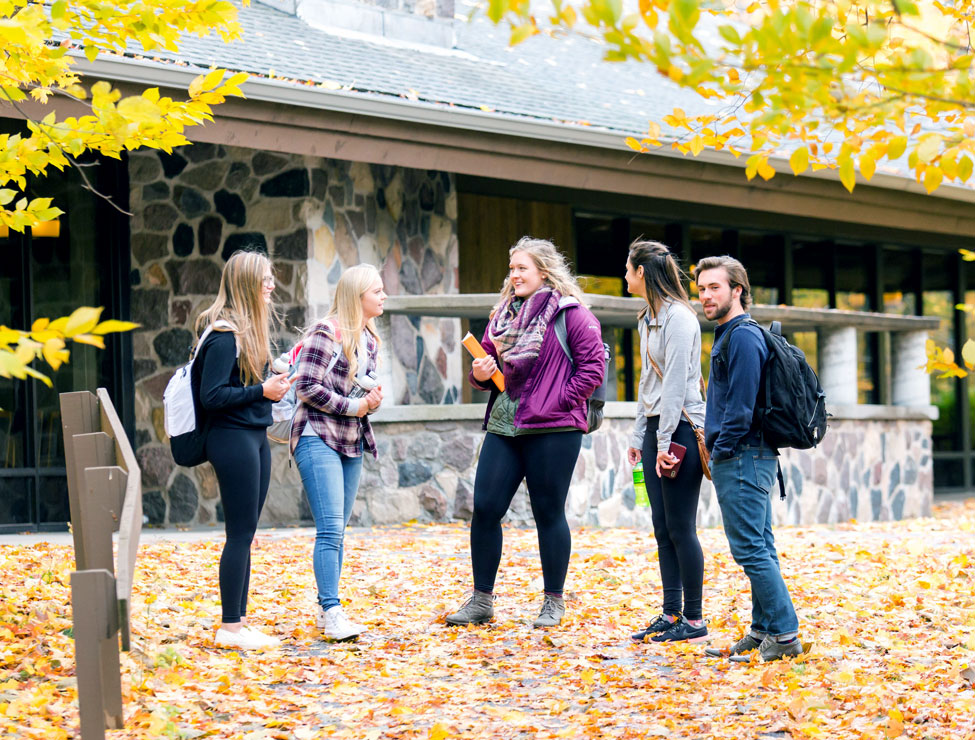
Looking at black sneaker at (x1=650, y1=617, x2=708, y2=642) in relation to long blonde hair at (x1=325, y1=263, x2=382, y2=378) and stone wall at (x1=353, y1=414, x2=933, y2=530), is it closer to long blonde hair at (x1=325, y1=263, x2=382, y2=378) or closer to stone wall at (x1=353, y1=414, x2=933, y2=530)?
long blonde hair at (x1=325, y1=263, x2=382, y2=378)

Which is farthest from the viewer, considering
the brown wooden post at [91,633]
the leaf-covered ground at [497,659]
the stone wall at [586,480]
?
the stone wall at [586,480]

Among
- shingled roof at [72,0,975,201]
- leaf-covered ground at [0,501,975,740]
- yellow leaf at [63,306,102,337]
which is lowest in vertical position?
leaf-covered ground at [0,501,975,740]

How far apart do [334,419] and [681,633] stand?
6.32 feet

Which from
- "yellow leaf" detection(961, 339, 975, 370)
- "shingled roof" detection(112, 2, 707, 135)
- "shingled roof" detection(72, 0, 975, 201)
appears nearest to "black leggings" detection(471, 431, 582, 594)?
"yellow leaf" detection(961, 339, 975, 370)

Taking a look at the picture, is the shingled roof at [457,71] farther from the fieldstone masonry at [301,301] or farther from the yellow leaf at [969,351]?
the yellow leaf at [969,351]

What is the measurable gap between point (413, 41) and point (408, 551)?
21.2ft

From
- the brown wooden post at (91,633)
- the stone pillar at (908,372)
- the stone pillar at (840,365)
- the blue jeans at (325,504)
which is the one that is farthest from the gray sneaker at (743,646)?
the stone pillar at (908,372)

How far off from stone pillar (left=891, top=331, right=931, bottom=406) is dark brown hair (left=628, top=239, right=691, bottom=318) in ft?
25.4

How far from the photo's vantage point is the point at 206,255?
32.6 feet

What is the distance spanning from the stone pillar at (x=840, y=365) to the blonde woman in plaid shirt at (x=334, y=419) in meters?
7.25

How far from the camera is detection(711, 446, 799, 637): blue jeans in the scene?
16.1ft

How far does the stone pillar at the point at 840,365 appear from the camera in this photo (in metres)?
11.7

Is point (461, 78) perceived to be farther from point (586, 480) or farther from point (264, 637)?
point (264, 637)

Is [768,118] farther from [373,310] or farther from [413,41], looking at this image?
[413,41]
